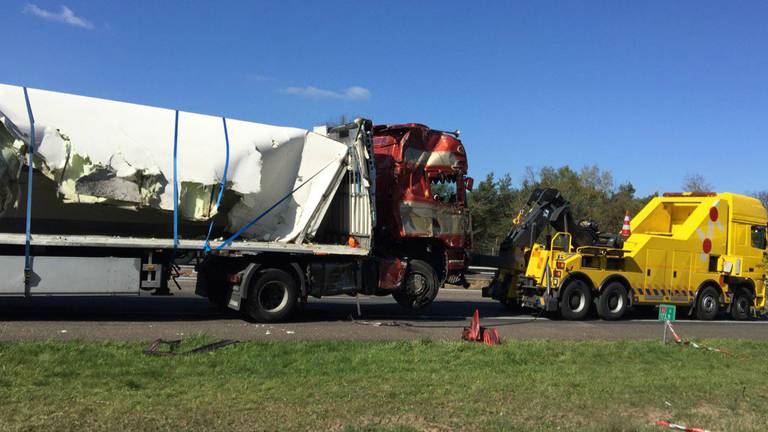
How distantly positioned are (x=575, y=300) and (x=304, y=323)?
21.7 ft

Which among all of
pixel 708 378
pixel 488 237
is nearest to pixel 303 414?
pixel 708 378

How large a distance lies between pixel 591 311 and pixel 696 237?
3.42m

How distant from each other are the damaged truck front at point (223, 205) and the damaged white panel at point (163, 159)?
2cm

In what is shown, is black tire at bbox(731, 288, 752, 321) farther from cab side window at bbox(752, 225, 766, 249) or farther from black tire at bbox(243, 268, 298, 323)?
black tire at bbox(243, 268, 298, 323)

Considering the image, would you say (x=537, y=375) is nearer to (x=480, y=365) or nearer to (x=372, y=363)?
(x=480, y=365)

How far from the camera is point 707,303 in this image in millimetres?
17828

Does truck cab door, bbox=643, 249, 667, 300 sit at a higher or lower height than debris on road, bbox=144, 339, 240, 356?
higher

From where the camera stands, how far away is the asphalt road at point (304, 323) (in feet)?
33.8

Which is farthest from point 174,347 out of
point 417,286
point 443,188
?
point 443,188

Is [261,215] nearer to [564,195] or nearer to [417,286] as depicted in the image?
[417,286]

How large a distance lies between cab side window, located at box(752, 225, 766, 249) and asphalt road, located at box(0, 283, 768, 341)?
7.58 ft

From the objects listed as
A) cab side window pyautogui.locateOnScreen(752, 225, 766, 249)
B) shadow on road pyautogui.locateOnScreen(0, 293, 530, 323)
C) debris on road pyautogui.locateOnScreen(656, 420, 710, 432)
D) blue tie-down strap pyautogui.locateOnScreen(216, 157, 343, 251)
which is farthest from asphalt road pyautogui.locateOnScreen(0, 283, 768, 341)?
debris on road pyautogui.locateOnScreen(656, 420, 710, 432)

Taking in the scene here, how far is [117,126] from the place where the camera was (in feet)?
35.0

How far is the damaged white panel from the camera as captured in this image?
10078mm
